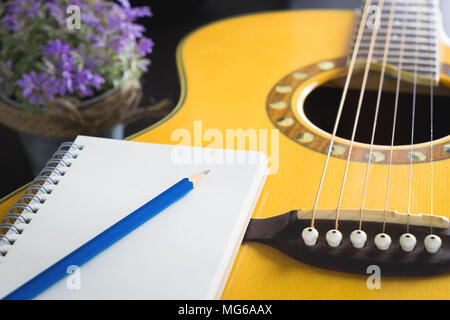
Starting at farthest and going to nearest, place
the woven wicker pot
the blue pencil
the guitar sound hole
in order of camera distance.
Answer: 1. the woven wicker pot
2. the guitar sound hole
3. the blue pencil

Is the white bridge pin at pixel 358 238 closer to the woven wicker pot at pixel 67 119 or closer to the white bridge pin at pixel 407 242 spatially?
the white bridge pin at pixel 407 242

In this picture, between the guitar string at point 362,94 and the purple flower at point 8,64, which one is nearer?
the guitar string at point 362,94

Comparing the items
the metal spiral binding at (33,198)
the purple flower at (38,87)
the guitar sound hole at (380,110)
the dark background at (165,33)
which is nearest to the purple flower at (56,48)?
the purple flower at (38,87)

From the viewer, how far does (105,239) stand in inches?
19.8

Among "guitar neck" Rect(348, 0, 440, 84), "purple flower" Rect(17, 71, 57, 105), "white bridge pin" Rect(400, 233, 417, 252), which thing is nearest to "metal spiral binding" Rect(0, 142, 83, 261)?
"purple flower" Rect(17, 71, 57, 105)

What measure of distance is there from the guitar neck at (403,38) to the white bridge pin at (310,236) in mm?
391

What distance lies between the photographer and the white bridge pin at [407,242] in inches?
20.0

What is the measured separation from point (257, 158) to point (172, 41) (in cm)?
69

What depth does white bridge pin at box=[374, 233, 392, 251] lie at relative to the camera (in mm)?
510

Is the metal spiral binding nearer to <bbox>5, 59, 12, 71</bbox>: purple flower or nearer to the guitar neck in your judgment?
<bbox>5, 59, 12, 71</bbox>: purple flower

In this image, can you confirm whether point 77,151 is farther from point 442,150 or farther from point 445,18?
point 445,18

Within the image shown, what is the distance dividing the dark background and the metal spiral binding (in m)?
0.33

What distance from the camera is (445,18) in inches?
43.3
